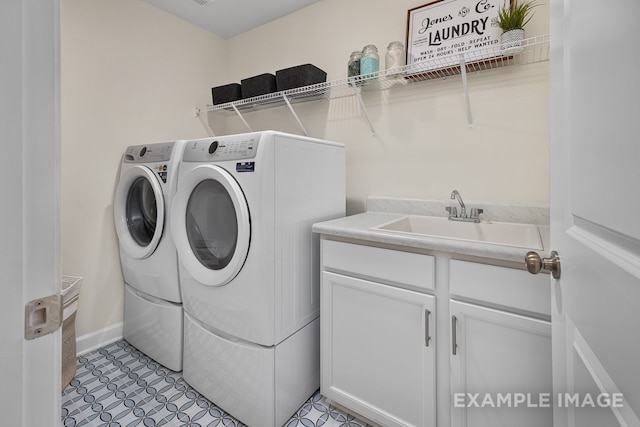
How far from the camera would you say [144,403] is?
5.42ft

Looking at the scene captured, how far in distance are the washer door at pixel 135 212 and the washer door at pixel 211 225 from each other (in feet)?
1.36

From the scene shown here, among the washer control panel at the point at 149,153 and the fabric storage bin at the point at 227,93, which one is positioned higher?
the fabric storage bin at the point at 227,93

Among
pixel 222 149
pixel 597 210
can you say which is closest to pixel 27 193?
pixel 597 210

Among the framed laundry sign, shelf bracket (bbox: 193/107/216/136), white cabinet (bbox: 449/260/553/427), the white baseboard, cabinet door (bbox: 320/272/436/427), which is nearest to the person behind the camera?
white cabinet (bbox: 449/260/553/427)

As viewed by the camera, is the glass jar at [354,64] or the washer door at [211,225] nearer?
the washer door at [211,225]

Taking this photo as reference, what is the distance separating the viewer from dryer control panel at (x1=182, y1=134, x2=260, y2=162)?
1449mm

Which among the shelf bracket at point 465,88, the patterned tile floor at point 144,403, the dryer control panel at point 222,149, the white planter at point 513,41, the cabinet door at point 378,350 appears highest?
the white planter at point 513,41

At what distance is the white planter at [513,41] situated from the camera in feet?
4.84

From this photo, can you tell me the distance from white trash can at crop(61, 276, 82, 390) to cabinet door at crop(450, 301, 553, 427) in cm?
201

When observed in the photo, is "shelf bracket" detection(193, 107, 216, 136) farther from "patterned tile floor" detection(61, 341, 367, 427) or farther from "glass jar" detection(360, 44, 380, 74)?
A: "patterned tile floor" detection(61, 341, 367, 427)

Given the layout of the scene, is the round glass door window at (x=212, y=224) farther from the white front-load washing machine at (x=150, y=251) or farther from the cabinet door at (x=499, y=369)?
the cabinet door at (x=499, y=369)

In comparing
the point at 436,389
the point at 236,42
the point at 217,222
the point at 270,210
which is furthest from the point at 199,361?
the point at 236,42

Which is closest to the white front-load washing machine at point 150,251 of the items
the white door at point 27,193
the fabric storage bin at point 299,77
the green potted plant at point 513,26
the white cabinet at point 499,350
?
the fabric storage bin at point 299,77

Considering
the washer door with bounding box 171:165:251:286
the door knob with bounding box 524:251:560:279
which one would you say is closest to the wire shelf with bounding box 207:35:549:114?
the washer door with bounding box 171:165:251:286
